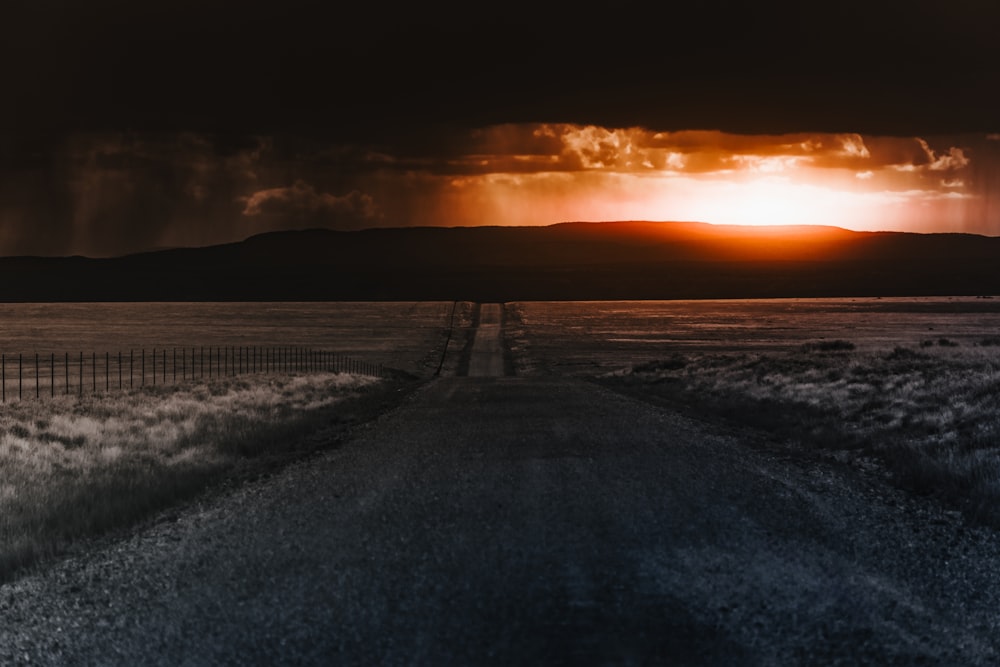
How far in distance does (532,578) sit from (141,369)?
53.8 meters

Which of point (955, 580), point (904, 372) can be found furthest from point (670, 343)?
point (955, 580)

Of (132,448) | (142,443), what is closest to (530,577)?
(132,448)

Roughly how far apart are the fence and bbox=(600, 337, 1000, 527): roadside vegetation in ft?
71.1

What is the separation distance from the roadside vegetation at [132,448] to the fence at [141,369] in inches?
529

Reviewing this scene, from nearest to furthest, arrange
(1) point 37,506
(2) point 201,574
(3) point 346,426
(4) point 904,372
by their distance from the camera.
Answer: (2) point 201,574, (1) point 37,506, (3) point 346,426, (4) point 904,372

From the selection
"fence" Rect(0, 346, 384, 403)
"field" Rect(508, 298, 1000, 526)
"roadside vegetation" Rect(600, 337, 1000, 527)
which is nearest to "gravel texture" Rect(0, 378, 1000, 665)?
"roadside vegetation" Rect(600, 337, 1000, 527)

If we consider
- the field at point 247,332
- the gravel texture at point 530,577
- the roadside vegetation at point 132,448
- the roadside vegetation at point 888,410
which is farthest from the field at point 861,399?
the field at point 247,332

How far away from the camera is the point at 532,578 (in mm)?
8117

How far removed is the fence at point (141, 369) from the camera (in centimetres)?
4525

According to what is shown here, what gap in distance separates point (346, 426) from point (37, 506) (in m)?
10.4

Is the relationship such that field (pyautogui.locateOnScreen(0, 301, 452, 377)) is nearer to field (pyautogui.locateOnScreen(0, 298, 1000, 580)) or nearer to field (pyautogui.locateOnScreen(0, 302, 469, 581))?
field (pyautogui.locateOnScreen(0, 298, 1000, 580))

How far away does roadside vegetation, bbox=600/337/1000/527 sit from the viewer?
13602 mm

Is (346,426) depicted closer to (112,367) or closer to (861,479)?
(861,479)

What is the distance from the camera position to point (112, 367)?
197ft
